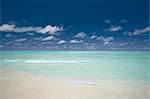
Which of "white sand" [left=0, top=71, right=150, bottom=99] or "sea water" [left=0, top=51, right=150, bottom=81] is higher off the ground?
"sea water" [left=0, top=51, right=150, bottom=81]

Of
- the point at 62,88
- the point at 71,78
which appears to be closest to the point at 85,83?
the point at 71,78

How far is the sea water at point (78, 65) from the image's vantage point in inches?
172

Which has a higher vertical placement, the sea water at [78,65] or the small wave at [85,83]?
the sea water at [78,65]

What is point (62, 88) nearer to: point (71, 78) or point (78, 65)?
point (71, 78)

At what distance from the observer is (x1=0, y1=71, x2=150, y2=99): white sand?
4.32m

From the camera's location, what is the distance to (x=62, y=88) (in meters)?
4.37

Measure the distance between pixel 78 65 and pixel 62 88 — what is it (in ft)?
1.21

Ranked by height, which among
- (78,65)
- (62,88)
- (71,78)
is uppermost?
(78,65)

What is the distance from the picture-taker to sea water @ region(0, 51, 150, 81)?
172 inches

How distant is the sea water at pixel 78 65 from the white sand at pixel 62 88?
79 mm

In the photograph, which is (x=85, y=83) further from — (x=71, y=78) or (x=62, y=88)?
(x=62, y=88)

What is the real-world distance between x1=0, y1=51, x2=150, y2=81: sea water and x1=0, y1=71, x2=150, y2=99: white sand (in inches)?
3.1

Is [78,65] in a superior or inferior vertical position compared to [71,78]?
superior

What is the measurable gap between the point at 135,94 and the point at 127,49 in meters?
0.60
